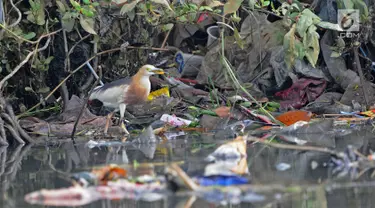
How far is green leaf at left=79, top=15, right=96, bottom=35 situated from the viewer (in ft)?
24.7

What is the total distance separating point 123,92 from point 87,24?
730mm

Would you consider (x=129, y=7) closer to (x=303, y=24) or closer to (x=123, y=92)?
(x=123, y=92)

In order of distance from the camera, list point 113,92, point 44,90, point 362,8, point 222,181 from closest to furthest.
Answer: point 222,181, point 113,92, point 44,90, point 362,8

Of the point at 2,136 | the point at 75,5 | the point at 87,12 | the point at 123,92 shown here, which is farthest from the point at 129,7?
the point at 2,136

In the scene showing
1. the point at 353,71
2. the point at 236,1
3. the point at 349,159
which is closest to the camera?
the point at 349,159

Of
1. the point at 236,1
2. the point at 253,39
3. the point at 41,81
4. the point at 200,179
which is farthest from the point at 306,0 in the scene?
the point at 200,179

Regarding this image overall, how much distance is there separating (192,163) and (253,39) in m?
4.39

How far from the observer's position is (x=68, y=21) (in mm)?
7660

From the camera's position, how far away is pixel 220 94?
334 inches

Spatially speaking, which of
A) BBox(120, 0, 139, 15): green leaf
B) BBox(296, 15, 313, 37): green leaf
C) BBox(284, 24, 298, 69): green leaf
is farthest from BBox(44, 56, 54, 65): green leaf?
BBox(296, 15, 313, 37): green leaf

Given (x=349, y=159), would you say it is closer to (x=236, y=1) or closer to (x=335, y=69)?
(x=236, y=1)
